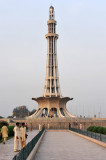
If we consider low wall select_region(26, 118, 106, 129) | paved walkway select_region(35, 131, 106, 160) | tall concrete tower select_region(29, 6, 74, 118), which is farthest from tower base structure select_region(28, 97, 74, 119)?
paved walkway select_region(35, 131, 106, 160)

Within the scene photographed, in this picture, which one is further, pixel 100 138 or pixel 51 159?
pixel 100 138

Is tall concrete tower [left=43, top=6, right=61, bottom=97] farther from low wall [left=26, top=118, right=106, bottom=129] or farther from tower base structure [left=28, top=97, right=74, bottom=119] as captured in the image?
low wall [left=26, top=118, right=106, bottom=129]

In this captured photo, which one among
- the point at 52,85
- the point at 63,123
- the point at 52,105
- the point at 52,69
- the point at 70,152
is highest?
the point at 52,69

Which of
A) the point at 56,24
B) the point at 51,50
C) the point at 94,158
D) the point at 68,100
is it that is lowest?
the point at 94,158

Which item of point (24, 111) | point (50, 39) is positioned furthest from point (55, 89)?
point (24, 111)

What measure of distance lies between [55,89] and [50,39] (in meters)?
13.3

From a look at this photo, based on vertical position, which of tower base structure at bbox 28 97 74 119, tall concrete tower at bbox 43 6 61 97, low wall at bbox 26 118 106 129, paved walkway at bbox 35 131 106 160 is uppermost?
tall concrete tower at bbox 43 6 61 97

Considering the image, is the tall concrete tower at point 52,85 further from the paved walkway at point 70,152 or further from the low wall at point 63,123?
the paved walkway at point 70,152

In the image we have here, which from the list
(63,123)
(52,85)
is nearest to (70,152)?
(63,123)

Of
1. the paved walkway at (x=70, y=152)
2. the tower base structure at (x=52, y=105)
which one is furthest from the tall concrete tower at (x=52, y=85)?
the paved walkway at (x=70, y=152)

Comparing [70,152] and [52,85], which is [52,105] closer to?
[52,85]

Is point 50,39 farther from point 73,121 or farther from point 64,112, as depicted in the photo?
point 73,121

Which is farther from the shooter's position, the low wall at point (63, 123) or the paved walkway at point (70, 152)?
the low wall at point (63, 123)

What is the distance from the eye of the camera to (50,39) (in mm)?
69062
